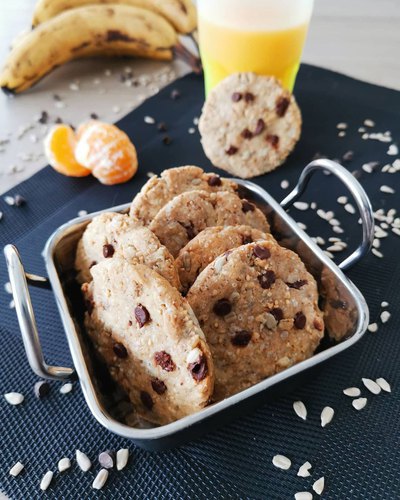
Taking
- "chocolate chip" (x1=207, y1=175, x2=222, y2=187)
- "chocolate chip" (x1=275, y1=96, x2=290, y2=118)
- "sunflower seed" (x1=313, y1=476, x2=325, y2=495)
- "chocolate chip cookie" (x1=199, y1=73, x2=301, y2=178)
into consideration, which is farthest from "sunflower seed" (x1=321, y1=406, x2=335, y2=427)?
"chocolate chip" (x1=275, y1=96, x2=290, y2=118)

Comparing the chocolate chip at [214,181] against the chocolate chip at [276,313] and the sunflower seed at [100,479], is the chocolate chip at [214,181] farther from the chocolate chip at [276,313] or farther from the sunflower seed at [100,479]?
the sunflower seed at [100,479]

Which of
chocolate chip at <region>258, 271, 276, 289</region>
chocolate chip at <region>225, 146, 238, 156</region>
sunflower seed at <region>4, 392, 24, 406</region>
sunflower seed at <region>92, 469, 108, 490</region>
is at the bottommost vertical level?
sunflower seed at <region>4, 392, 24, 406</region>

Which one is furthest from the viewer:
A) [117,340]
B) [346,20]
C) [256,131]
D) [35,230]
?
[346,20]

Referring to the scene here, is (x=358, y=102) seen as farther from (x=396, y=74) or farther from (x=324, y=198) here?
(x=324, y=198)

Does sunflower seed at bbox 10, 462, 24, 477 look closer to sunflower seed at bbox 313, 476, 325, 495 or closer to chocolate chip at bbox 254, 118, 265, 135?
sunflower seed at bbox 313, 476, 325, 495

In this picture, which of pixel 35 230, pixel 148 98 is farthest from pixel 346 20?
pixel 35 230

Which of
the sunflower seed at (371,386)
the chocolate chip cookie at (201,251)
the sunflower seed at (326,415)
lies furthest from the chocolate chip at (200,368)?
the sunflower seed at (371,386)
